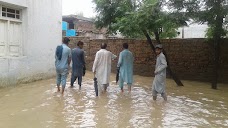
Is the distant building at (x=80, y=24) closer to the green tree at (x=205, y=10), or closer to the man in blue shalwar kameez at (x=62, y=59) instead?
the green tree at (x=205, y=10)

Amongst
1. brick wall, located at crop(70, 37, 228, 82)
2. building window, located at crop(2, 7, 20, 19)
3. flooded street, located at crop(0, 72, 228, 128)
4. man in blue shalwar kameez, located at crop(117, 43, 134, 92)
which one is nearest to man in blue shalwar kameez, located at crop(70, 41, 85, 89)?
flooded street, located at crop(0, 72, 228, 128)

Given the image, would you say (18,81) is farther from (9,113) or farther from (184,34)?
(184,34)

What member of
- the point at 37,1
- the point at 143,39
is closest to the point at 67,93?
the point at 37,1

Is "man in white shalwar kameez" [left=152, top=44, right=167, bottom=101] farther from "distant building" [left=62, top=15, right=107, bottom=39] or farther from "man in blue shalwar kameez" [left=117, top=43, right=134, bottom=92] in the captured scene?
"distant building" [left=62, top=15, right=107, bottom=39]

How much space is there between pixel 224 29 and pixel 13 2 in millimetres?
7758

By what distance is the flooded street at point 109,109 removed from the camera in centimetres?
660

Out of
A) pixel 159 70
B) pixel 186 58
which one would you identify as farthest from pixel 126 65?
pixel 186 58

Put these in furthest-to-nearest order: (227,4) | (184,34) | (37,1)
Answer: (184,34) → (37,1) → (227,4)

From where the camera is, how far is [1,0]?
10.4 m

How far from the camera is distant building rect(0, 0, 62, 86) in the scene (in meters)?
11.1

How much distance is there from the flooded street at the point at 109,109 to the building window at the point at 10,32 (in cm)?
137

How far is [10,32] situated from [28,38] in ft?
3.22

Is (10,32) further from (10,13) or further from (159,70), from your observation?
(159,70)

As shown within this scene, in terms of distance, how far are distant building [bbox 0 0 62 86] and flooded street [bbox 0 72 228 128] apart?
823mm
